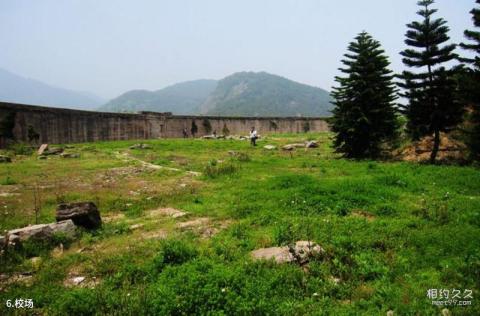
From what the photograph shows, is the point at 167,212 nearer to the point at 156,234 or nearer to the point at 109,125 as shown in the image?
Answer: the point at 156,234

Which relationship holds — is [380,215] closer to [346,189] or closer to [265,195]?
[346,189]

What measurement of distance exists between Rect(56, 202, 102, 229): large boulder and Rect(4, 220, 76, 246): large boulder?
1.15 ft

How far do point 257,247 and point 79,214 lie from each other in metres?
3.76

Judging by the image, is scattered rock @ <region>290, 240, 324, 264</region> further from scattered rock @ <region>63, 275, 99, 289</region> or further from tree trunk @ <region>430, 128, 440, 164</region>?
tree trunk @ <region>430, 128, 440, 164</region>

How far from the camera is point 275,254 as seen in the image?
19.6ft

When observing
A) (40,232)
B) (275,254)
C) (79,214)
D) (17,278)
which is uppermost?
(79,214)

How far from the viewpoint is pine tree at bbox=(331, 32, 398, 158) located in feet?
59.7

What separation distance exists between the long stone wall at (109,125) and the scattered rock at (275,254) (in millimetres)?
25437

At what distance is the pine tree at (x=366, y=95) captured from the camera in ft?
59.7

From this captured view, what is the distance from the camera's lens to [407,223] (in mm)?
7340

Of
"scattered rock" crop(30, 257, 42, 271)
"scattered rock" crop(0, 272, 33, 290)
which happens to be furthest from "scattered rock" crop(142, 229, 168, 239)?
"scattered rock" crop(0, 272, 33, 290)

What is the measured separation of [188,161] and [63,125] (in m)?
16.2

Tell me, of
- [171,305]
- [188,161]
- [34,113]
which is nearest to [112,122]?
[34,113]

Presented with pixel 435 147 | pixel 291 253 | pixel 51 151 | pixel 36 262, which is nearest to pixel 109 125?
pixel 51 151
